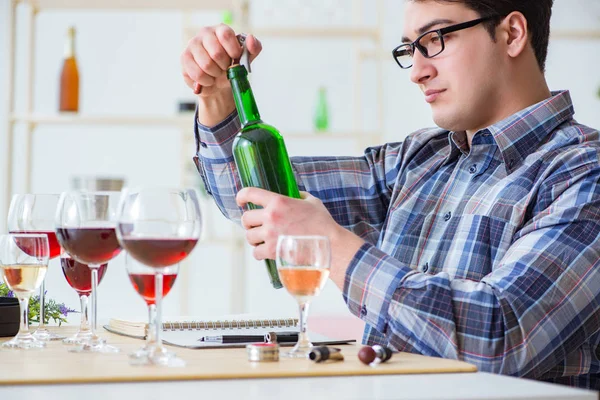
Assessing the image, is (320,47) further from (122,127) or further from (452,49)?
(452,49)

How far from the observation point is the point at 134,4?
142 inches

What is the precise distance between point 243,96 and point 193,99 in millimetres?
2871

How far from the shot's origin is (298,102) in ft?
13.6

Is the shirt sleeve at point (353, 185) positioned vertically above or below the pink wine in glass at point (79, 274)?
above

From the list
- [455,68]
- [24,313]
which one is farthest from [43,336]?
[455,68]

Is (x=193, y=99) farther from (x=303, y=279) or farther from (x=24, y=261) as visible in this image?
(x=303, y=279)

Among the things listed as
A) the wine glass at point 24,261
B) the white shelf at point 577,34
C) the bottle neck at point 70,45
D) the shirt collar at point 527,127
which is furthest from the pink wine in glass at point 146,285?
the white shelf at point 577,34

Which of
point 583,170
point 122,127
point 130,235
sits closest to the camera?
point 130,235

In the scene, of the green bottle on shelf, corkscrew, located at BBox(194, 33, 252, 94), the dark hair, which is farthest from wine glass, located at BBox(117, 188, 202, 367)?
the green bottle on shelf

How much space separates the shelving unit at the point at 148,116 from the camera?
11.7 ft

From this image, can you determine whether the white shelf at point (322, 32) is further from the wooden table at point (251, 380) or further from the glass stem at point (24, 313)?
the wooden table at point (251, 380)

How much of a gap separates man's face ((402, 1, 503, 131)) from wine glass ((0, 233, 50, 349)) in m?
0.81

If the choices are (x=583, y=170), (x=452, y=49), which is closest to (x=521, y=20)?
(x=452, y=49)

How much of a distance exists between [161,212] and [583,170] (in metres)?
0.76
